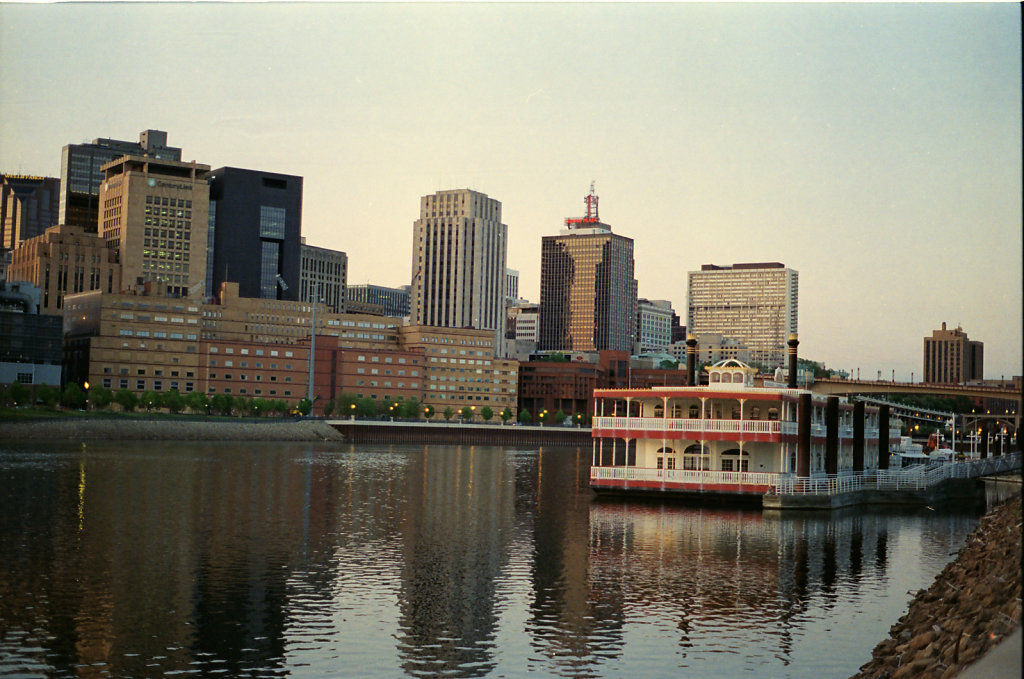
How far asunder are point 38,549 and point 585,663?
23.6m

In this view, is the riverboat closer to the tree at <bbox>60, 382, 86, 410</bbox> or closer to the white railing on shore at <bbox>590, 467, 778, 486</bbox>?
the white railing on shore at <bbox>590, 467, 778, 486</bbox>

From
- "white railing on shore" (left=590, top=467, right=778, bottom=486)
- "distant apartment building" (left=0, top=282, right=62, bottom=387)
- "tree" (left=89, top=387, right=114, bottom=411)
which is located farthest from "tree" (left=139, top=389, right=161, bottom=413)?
"white railing on shore" (left=590, top=467, right=778, bottom=486)

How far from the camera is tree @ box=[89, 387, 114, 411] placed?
173500 mm

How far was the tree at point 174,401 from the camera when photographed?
182750mm

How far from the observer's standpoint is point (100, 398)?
173m

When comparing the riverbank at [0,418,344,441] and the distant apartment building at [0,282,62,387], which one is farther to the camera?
the distant apartment building at [0,282,62,387]

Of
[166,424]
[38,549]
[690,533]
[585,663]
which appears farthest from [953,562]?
[166,424]

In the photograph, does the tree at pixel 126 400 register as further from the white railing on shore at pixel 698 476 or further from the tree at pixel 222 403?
the white railing on shore at pixel 698 476

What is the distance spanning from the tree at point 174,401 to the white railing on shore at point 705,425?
135345 millimetres

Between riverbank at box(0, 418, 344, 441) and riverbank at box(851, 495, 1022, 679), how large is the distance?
401 feet

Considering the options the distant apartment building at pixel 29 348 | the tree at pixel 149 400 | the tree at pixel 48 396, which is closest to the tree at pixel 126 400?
the tree at pixel 149 400

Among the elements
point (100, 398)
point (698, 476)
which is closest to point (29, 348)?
point (100, 398)

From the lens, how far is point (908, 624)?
95.0 ft

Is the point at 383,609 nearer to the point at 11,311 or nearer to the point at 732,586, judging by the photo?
the point at 732,586
